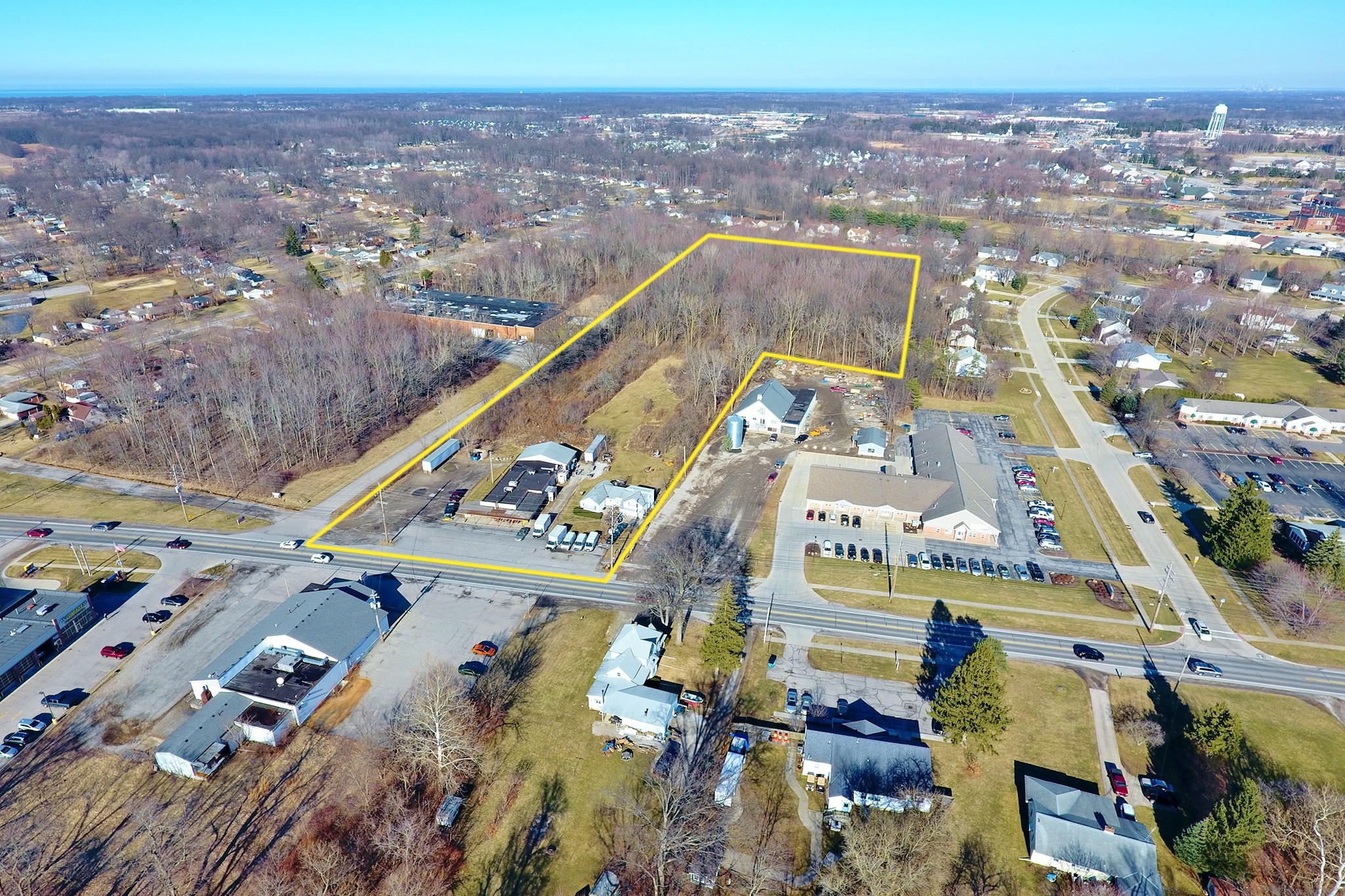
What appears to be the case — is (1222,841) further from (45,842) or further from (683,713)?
(45,842)

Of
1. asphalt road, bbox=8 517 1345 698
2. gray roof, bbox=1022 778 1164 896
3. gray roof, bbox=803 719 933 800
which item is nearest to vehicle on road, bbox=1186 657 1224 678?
asphalt road, bbox=8 517 1345 698

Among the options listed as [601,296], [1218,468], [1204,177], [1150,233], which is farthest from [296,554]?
[1204,177]

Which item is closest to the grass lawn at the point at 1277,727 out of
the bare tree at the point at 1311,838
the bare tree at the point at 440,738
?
the bare tree at the point at 1311,838

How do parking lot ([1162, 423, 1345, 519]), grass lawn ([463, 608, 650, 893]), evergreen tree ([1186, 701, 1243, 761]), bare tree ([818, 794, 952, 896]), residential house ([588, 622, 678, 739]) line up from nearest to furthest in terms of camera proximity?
bare tree ([818, 794, 952, 896]) < grass lawn ([463, 608, 650, 893]) < evergreen tree ([1186, 701, 1243, 761]) < residential house ([588, 622, 678, 739]) < parking lot ([1162, 423, 1345, 519])

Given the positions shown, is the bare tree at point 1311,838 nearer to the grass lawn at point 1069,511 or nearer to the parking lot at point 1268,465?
the grass lawn at point 1069,511

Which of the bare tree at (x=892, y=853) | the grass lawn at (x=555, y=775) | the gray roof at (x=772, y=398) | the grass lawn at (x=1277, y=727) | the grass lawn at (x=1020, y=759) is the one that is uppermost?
the gray roof at (x=772, y=398)

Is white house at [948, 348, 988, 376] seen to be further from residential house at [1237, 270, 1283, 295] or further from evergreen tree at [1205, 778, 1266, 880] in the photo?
residential house at [1237, 270, 1283, 295]

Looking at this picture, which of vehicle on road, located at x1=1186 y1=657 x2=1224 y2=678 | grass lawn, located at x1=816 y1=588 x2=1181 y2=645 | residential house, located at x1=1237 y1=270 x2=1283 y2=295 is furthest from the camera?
residential house, located at x1=1237 y1=270 x2=1283 y2=295

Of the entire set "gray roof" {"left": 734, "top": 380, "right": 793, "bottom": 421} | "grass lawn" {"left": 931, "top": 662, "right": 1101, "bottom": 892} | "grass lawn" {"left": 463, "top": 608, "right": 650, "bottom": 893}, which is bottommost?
"grass lawn" {"left": 931, "top": 662, "right": 1101, "bottom": 892}
